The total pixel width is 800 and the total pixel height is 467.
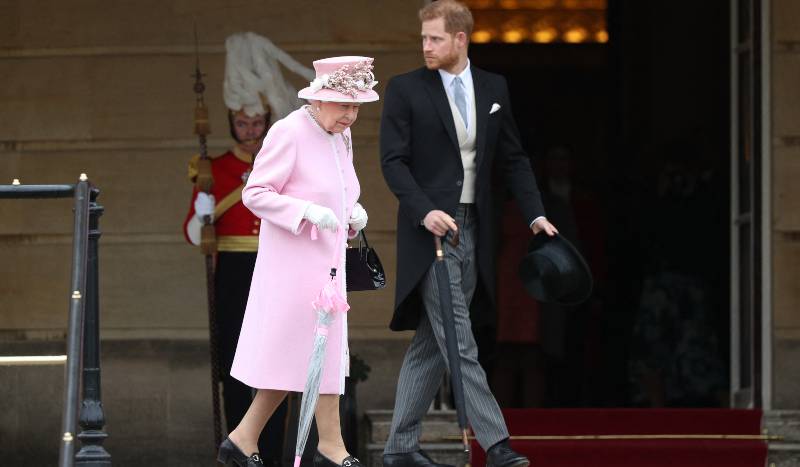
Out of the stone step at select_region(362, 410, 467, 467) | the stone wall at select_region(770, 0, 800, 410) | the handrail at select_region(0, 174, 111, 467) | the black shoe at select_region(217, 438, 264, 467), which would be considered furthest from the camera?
the stone wall at select_region(770, 0, 800, 410)

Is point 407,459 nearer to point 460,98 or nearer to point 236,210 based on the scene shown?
point 460,98

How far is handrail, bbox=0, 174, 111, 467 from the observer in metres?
6.84

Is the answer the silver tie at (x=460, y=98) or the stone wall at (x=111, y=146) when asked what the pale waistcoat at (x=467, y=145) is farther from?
the stone wall at (x=111, y=146)

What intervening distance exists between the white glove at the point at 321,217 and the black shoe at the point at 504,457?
3.94 ft

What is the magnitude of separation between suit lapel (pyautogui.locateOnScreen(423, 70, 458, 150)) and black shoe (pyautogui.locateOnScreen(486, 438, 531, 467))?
1271 mm

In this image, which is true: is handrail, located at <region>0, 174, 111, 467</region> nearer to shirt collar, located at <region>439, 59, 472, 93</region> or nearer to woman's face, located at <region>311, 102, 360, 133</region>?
woman's face, located at <region>311, 102, 360, 133</region>

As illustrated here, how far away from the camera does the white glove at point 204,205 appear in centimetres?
945

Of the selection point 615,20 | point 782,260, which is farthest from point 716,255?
point 615,20

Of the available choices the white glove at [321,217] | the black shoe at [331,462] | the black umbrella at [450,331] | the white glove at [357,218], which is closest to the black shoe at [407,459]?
the black umbrella at [450,331]

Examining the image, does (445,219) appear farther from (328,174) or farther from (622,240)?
(622,240)

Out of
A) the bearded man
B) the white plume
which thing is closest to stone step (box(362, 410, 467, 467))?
the bearded man

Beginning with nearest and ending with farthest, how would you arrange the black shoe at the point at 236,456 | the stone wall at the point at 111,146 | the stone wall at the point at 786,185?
the black shoe at the point at 236,456, the stone wall at the point at 786,185, the stone wall at the point at 111,146

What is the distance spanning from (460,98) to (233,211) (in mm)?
1871

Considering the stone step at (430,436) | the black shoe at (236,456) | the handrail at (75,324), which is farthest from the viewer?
the stone step at (430,436)
